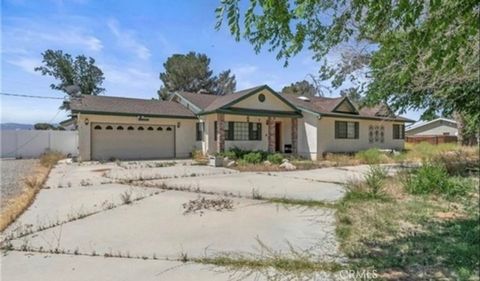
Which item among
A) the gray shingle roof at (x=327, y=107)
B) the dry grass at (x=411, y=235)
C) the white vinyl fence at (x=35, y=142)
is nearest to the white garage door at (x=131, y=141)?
the white vinyl fence at (x=35, y=142)

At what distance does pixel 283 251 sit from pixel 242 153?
1412 centimetres

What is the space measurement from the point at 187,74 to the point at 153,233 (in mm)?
40286

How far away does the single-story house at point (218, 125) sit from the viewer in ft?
64.2

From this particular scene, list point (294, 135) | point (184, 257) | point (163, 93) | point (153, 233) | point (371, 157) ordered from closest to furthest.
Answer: point (184, 257) < point (153, 233) < point (371, 157) < point (294, 135) < point (163, 93)

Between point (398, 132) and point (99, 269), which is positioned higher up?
point (398, 132)

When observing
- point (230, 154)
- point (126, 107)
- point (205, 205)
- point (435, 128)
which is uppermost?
point (126, 107)

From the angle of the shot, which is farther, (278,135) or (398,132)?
(398,132)

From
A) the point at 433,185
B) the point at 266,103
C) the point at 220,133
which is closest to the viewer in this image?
the point at 433,185

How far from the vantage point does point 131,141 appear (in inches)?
811

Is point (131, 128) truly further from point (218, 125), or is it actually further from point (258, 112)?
point (258, 112)

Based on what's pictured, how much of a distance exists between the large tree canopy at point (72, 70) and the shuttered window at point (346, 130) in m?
35.2

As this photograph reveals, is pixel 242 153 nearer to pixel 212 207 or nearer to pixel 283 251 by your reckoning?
pixel 212 207

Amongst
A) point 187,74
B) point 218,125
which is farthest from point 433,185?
point 187,74

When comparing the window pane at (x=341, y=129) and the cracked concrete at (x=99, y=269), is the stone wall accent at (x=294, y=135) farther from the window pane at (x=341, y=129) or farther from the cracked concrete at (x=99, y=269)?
the cracked concrete at (x=99, y=269)
